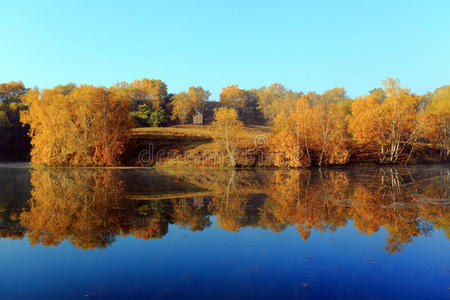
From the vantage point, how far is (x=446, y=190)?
59.5ft

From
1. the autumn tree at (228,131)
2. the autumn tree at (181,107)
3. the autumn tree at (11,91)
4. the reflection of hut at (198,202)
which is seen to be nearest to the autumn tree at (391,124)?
the autumn tree at (228,131)

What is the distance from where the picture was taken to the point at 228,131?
1298 inches

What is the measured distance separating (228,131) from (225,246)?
79.9ft

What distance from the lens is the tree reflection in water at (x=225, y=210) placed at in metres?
10.3

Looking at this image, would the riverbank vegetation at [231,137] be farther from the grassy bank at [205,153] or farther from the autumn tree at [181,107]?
the autumn tree at [181,107]

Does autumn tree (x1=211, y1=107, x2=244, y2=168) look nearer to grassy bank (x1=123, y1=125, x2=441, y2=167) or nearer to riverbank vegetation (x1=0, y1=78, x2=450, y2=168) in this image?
riverbank vegetation (x1=0, y1=78, x2=450, y2=168)

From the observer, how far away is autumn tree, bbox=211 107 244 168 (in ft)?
107

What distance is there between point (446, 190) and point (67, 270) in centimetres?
1991

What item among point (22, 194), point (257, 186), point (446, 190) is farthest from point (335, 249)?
point (22, 194)

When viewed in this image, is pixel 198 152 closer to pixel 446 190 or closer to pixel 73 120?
pixel 73 120

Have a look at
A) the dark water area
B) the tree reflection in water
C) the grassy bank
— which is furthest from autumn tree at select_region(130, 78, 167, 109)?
the dark water area

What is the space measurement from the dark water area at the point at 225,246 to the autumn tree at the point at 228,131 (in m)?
16.4

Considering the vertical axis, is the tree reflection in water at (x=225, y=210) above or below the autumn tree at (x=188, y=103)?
below

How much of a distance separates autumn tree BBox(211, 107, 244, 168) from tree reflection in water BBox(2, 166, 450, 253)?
13551 mm
